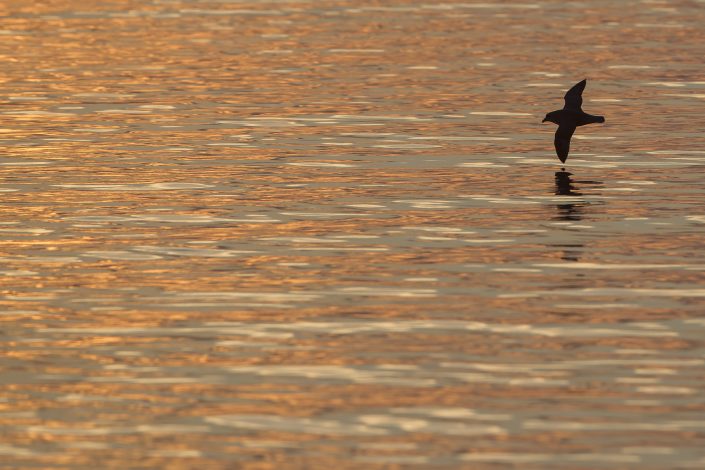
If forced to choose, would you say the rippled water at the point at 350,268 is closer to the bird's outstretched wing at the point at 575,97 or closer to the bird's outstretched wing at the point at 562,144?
the bird's outstretched wing at the point at 562,144

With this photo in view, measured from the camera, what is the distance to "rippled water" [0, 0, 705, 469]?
55.5 feet

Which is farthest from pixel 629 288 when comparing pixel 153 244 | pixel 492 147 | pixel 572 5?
pixel 572 5

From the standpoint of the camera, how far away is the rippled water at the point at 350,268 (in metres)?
16.9

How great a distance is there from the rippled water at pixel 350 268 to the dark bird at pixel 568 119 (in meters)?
0.45

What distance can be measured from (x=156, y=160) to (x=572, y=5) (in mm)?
35086

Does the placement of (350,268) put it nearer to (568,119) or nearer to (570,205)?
(570,205)

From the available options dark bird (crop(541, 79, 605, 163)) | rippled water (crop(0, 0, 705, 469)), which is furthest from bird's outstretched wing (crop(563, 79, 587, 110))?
rippled water (crop(0, 0, 705, 469))

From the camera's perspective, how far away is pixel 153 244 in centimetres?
2519

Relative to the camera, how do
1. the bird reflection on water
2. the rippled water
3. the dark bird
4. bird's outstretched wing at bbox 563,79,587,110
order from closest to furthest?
the rippled water → the bird reflection on water → the dark bird → bird's outstretched wing at bbox 563,79,587,110

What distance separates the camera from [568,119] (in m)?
32.5

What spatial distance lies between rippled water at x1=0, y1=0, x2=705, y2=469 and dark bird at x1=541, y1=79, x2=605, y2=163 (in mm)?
454

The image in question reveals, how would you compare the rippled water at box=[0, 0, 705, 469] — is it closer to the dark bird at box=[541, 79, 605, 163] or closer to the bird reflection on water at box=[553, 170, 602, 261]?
the bird reflection on water at box=[553, 170, 602, 261]

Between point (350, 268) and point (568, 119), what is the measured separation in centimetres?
975

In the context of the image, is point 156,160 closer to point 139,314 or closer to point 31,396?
point 139,314
